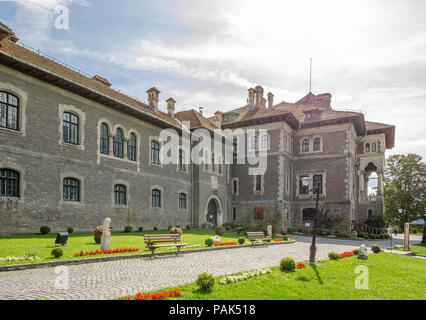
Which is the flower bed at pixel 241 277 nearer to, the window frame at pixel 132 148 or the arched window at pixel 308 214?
the window frame at pixel 132 148

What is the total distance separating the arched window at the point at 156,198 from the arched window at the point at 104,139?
5536mm

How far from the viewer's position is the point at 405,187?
149ft

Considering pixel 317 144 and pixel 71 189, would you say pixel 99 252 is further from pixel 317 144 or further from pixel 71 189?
pixel 317 144

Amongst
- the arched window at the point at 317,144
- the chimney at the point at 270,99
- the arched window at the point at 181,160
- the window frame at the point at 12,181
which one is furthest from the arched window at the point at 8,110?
the chimney at the point at 270,99

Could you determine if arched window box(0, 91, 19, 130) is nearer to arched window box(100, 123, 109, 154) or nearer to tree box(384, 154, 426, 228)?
arched window box(100, 123, 109, 154)

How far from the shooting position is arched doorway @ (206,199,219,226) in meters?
32.4

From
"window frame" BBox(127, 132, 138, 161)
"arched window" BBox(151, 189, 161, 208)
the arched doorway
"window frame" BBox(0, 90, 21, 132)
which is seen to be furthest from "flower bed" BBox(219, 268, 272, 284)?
the arched doorway

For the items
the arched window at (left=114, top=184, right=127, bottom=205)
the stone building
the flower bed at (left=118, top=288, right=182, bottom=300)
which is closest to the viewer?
the flower bed at (left=118, top=288, right=182, bottom=300)

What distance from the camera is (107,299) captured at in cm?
622

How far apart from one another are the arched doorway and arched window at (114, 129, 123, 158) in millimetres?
12464

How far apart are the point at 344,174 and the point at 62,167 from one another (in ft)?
87.2

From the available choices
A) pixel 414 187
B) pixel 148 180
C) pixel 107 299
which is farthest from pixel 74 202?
pixel 414 187

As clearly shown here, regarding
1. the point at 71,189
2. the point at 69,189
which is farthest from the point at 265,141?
the point at 69,189

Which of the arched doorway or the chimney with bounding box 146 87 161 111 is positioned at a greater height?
the chimney with bounding box 146 87 161 111
